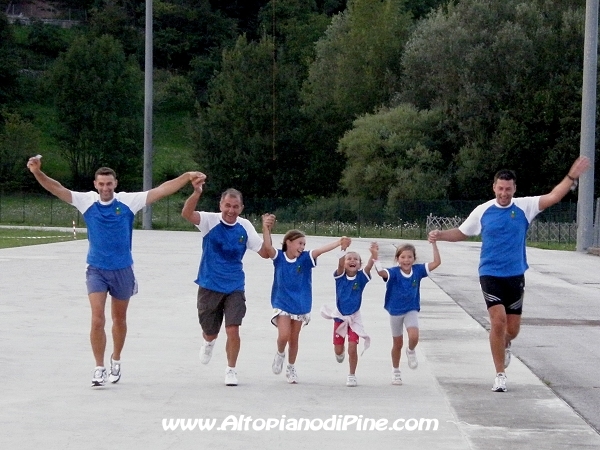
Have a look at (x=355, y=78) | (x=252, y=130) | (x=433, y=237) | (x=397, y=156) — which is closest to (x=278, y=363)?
(x=433, y=237)

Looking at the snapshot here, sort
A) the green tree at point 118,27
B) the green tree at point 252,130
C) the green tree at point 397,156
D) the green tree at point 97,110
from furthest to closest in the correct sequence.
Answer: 1. the green tree at point 118,27
2. the green tree at point 97,110
3. the green tree at point 252,130
4. the green tree at point 397,156

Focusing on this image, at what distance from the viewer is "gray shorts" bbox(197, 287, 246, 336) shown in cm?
1036

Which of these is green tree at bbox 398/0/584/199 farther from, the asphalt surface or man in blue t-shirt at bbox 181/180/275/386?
man in blue t-shirt at bbox 181/180/275/386

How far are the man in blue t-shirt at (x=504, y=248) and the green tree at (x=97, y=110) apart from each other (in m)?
70.7

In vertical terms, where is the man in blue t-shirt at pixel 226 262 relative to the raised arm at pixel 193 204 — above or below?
below

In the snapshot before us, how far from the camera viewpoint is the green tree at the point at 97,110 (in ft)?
265

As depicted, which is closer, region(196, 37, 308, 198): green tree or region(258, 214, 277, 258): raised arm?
region(258, 214, 277, 258): raised arm

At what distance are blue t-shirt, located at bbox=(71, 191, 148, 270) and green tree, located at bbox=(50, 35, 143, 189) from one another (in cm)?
7008

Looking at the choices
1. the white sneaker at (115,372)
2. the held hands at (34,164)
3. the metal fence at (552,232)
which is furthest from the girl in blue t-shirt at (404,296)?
the metal fence at (552,232)

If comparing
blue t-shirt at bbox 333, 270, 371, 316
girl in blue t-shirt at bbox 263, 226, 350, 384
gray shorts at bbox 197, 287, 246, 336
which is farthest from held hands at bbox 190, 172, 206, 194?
blue t-shirt at bbox 333, 270, 371, 316

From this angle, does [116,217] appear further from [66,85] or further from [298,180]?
[66,85]

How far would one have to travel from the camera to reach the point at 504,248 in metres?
10.4

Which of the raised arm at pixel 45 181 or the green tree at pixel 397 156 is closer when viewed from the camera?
the raised arm at pixel 45 181

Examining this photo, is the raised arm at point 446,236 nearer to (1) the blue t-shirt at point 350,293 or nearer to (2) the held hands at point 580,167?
(1) the blue t-shirt at point 350,293
